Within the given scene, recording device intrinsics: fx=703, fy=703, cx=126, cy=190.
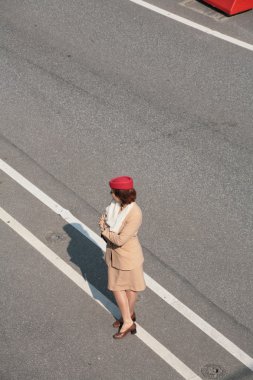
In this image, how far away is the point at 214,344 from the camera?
696 centimetres

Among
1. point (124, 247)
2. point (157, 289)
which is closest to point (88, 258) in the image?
point (157, 289)

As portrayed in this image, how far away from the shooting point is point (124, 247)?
6.61 meters

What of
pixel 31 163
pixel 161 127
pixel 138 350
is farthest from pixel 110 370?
pixel 161 127

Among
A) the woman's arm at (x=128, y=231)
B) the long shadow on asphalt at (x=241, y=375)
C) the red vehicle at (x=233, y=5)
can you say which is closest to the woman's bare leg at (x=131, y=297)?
the woman's arm at (x=128, y=231)

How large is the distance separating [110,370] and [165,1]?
897 cm

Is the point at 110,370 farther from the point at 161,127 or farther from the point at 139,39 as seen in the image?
the point at 139,39

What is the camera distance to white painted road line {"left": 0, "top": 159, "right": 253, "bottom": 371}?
22.6 ft

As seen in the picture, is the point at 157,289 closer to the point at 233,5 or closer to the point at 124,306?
the point at 124,306

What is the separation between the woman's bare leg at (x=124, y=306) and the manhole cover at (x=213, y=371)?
862 mm

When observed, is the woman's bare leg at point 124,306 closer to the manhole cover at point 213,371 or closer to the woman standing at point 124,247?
the woman standing at point 124,247

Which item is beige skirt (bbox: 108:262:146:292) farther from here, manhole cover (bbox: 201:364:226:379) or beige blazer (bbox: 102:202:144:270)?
manhole cover (bbox: 201:364:226:379)

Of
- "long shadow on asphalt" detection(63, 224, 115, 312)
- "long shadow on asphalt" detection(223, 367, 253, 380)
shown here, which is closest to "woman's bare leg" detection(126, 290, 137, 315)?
"long shadow on asphalt" detection(63, 224, 115, 312)

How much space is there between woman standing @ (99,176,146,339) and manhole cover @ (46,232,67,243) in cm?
158

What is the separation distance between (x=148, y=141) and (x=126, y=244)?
11.4 ft
